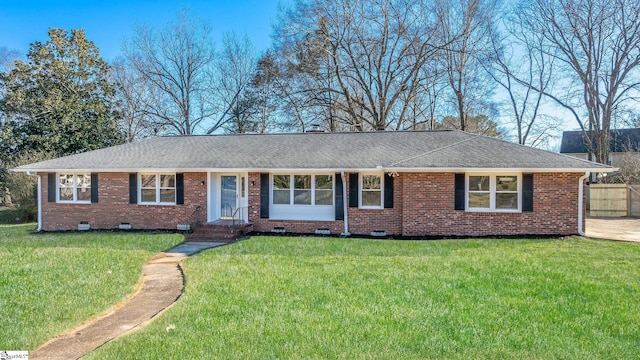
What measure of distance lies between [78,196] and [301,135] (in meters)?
9.54

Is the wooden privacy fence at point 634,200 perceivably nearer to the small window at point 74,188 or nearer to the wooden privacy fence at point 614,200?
the wooden privacy fence at point 614,200

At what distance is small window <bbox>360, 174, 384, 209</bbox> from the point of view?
13.6 metres

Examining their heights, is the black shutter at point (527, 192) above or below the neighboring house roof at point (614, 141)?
below

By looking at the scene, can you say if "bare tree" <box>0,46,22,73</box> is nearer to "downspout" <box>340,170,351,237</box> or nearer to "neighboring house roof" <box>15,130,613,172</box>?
"neighboring house roof" <box>15,130,613,172</box>

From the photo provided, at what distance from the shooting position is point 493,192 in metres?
12.9

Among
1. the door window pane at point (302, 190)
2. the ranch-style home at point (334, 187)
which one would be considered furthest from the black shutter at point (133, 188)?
the door window pane at point (302, 190)

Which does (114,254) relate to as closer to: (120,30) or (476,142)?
(476,142)

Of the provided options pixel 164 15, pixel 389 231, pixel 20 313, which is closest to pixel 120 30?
pixel 164 15

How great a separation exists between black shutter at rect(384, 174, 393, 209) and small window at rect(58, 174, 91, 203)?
37.7ft

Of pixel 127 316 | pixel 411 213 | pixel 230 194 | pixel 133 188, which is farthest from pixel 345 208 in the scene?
pixel 127 316

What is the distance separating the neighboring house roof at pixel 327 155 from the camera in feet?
41.3

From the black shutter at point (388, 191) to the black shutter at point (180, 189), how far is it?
24.7ft

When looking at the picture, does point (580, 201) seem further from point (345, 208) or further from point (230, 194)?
point (230, 194)

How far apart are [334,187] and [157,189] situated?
6829 millimetres
